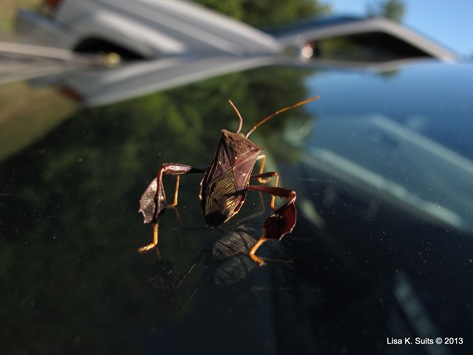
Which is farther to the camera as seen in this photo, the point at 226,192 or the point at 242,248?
the point at 226,192

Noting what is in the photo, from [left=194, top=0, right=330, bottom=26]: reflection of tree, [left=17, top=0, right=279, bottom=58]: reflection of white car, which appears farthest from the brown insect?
[left=194, top=0, right=330, bottom=26]: reflection of tree

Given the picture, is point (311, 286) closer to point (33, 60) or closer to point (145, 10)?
point (33, 60)

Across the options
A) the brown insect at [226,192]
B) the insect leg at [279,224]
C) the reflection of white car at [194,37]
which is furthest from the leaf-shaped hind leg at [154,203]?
the reflection of white car at [194,37]

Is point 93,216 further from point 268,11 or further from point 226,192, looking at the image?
point 268,11

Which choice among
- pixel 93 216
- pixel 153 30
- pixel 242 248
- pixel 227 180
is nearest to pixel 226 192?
pixel 227 180

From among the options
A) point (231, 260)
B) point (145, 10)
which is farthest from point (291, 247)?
point (145, 10)
